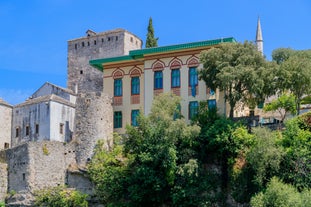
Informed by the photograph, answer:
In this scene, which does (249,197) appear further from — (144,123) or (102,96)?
(102,96)

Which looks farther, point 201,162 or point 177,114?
point 177,114

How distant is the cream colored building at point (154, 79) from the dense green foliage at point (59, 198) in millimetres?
7645

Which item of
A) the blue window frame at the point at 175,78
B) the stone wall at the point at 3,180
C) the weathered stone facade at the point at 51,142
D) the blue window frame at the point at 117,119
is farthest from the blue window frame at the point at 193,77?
the stone wall at the point at 3,180

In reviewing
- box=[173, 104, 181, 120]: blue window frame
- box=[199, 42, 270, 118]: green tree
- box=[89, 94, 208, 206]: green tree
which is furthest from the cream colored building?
box=[89, 94, 208, 206]: green tree

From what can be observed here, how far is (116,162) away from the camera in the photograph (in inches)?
1658

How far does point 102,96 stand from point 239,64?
11342mm

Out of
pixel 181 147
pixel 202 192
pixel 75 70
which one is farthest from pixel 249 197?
pixel 75 70

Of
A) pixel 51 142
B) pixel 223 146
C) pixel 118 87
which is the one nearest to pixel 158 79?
pixel 118 87

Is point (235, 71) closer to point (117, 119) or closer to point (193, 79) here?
point (193, 79)

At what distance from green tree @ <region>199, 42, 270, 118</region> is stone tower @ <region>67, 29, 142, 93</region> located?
2208 centimetres

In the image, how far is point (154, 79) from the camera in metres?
46.4

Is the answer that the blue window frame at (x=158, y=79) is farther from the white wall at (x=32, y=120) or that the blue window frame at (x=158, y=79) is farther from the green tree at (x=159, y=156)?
the white wall at (x=32, y=120)

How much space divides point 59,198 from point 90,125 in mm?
6065

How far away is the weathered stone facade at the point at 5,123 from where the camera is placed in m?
49.8
